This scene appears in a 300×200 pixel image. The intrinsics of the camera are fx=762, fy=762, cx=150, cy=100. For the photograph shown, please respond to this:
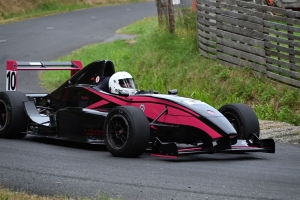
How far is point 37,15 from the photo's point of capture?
39.1 metres

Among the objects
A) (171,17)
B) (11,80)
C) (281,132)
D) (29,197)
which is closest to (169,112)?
(281,132)

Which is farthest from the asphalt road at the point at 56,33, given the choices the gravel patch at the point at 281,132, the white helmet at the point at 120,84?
the white helmet at the point at 120,84

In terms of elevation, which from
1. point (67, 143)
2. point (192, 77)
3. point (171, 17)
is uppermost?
point (171, 17)

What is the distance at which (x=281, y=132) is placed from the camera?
13.1 m

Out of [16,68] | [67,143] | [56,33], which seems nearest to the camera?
[67,143]

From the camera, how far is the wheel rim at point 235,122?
11281mm

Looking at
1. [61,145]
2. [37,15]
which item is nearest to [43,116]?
[61,145]

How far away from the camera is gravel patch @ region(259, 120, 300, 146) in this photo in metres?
12.8

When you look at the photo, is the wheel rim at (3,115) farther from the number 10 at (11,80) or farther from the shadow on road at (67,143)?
the number 10 at (11,80)

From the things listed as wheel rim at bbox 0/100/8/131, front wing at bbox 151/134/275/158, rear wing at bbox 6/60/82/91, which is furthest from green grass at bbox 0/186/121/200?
rear wing at bbox 6/60/82/91

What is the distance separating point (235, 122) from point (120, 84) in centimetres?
189

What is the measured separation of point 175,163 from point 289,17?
6999 mm

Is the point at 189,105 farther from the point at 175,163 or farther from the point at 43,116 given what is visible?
the point at 43,116

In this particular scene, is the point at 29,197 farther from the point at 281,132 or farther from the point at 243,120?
the point at 281,132
